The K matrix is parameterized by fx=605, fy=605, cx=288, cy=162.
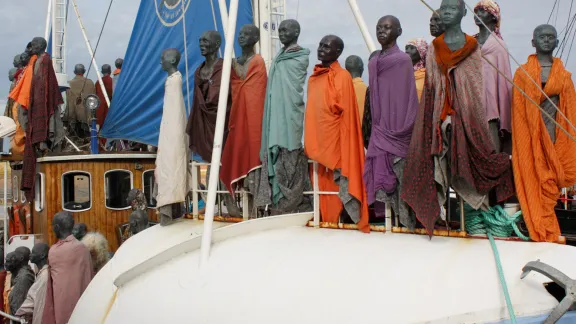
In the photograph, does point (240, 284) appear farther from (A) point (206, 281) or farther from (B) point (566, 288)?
(B) point (566, 288)

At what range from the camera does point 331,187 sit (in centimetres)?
507

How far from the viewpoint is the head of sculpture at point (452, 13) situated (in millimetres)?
4246

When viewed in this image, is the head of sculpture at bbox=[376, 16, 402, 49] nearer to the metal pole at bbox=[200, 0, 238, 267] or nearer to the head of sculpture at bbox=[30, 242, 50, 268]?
the metal pole at bbox=[200, 0, 238, 267]

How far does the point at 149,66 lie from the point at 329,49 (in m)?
6.34

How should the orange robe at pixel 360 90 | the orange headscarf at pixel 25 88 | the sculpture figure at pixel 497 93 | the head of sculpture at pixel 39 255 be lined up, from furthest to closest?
the orange headscarf at pixel 25 88
the orange robe at pixel 360 90
the head of sculpture at pixel 39 255
the sculpture figure at pixel 497 93

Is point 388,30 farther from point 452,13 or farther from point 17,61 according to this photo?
point 17,61

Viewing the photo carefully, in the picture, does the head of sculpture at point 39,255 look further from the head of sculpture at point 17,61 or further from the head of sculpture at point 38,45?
the head of sculpture at point 17,61

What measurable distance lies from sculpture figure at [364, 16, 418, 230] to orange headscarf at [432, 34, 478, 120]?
0.99ft

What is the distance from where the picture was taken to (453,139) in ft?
13.8

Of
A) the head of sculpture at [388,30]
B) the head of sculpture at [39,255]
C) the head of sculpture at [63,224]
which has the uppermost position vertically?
the head of sculpture at [388,30]

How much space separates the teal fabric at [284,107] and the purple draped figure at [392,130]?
765 mm

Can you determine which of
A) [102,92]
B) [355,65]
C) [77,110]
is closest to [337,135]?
[355,65]

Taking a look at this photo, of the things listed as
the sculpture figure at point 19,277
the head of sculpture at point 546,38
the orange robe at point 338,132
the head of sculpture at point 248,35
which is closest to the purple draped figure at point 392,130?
the orange robe at point 338,132

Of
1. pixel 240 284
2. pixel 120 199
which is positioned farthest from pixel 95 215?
pixel 240 284
